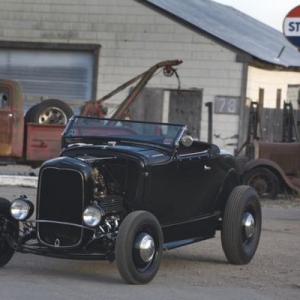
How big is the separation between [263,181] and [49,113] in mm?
5086

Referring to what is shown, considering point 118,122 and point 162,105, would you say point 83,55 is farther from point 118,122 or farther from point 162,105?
point 118,122

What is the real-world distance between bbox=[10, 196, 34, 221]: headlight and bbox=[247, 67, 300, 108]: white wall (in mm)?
17171

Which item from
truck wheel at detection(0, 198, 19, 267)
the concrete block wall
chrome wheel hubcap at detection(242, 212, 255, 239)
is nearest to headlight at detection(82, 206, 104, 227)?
truck wheel at detection(0, 198, 19, 267)

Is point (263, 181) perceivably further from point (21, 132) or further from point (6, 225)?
point (6, 225)

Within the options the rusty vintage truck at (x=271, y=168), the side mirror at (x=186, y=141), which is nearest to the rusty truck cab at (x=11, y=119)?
the rusty vintage truck at (x=271, y=168)

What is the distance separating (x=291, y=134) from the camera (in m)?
22.3

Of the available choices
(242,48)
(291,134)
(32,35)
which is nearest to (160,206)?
(291,134)

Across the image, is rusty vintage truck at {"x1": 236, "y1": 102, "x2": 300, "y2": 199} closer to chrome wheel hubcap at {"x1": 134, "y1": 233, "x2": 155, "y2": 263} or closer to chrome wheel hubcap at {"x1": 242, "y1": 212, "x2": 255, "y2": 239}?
chrome wheel hubcap at {"x1": 242, "y1": 212, "x2": 255, "y2": 239}

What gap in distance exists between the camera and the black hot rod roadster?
8547 mm

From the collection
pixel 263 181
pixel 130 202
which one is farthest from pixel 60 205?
pixel 263 181

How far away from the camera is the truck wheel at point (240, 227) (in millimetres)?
9859

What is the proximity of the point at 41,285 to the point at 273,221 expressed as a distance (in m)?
6.92

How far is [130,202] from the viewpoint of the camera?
886cm

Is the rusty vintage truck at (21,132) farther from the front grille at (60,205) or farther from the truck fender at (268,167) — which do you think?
the front grille at (60,205)
